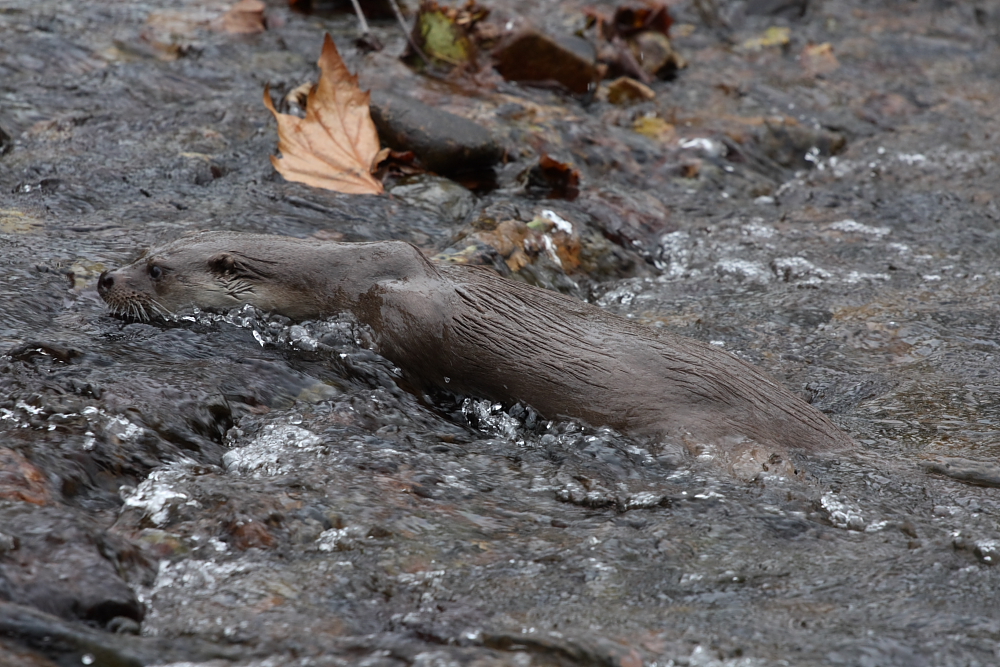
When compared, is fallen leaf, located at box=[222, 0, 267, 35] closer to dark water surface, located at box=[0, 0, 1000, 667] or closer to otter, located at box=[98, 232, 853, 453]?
dark water surface, located at box=[0, 0, 1000, 667]

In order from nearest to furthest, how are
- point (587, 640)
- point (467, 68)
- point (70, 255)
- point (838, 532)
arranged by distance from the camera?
point (587, 640), point (838, 532), point (70, 255), point (467, 68)

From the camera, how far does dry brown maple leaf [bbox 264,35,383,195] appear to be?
16.5ft

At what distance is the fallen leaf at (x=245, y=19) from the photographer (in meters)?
7.06

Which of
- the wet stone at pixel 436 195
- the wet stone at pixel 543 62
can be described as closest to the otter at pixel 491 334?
the wet stone at pixel 436 195

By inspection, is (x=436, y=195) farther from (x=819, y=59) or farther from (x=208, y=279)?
(x=819, y=59)

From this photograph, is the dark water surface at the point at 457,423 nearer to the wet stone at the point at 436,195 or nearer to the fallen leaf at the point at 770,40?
the wet stone at the point at 436,195

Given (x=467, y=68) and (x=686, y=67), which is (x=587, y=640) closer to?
(x=467, y=68)

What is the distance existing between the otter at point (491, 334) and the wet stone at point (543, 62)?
3.33 metres

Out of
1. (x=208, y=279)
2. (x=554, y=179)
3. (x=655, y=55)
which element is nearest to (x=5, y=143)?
(x=208, y=279)

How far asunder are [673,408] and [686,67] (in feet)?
17.2

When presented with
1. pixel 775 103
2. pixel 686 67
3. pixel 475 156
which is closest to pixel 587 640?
pixel 475 156

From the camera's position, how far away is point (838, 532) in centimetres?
282

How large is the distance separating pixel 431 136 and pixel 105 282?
6.91 feet

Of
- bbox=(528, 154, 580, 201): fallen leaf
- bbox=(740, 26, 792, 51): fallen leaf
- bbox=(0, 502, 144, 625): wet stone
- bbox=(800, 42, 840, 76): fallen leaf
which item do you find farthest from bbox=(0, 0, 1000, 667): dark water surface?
bbox=(740, 26, 792, 51): fallen leaf
